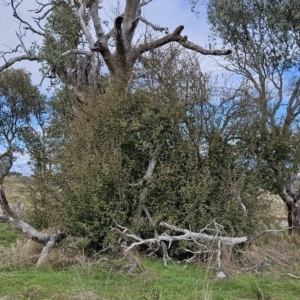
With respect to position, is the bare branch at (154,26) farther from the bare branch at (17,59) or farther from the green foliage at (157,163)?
the bare branch at (17,59)

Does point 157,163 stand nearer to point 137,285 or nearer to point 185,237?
point 185,237

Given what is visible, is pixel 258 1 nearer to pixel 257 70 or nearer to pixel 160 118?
pixel 257 70

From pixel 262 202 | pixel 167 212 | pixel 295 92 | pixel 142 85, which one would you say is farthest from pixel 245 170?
pixel 295 92

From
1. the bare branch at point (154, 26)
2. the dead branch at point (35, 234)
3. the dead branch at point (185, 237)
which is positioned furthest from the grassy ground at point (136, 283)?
the bare branch at point (154, 26)

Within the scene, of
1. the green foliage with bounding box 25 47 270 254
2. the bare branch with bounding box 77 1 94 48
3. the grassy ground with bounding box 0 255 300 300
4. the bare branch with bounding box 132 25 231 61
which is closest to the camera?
the grassy ground with bounding box 0 255 300 300

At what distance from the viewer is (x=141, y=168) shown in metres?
9.77

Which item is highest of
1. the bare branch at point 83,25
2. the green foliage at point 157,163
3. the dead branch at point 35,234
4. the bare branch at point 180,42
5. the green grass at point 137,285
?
the bare branch at point 83,25

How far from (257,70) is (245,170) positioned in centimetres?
465

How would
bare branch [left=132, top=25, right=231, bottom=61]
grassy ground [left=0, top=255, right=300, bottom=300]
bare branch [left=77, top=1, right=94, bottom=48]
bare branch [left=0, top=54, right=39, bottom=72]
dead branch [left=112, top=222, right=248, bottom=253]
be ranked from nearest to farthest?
grassy ground [left=0, top=255, right=300, bottom=300], dead branch [left=112, top=222, right=248, bottom=253], bare branch [left=132, top=25, right=231, bottom=61], bare branch [left=77, top=1, right=94, bottom=48], bare branch [left=0, top=54, right=39, bottom=72]

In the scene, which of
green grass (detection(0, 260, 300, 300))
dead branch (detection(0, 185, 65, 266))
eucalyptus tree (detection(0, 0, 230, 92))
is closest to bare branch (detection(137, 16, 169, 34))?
eucalyptus tree (detection(0, 0, 230, 92))

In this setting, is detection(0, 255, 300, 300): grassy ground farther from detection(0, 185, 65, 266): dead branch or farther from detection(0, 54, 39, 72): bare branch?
detection(0, 54, 39, 72): bare branch

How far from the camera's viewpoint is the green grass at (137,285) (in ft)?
17.7

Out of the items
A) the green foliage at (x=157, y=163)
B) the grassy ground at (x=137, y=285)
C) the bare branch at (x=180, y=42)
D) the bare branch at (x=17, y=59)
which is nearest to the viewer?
the grassy ground at (x=137, y=285)

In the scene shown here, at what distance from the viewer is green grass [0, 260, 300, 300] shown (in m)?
5.41
